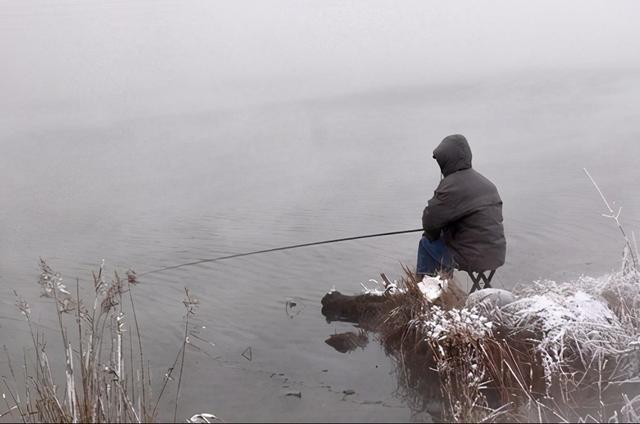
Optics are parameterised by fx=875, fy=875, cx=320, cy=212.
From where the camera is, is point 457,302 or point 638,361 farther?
point 457,302

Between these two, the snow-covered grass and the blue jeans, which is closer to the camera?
the snow-covered grass

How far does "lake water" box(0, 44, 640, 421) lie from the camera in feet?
22.5

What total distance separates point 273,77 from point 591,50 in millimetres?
14459

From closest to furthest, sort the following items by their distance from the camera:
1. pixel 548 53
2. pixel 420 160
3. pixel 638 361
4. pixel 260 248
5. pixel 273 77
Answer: pixel 638 361 < pixel 260 248 < pixel 420 160 < pixel 273 77 < pixel 548 53

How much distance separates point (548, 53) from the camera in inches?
1484

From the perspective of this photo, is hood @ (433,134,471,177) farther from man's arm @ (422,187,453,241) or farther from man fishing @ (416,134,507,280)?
man's arm @ (422,187,453,241)

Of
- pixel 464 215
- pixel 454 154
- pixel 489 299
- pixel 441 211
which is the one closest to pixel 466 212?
pixel 464 215

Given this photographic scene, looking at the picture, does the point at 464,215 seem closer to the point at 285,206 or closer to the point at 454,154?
the point at 454,154

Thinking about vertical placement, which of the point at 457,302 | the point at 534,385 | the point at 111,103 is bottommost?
the point at 534,385

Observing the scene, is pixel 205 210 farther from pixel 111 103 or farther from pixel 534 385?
pixel 111 103

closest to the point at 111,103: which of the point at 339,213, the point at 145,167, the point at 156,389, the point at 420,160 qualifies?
the point at 145,167

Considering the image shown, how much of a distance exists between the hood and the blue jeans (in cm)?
62

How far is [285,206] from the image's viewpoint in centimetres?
1425

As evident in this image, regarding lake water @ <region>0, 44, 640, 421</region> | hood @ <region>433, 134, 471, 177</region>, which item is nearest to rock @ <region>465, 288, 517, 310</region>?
lake water @ <region>0, 44, 640, 421</region>
